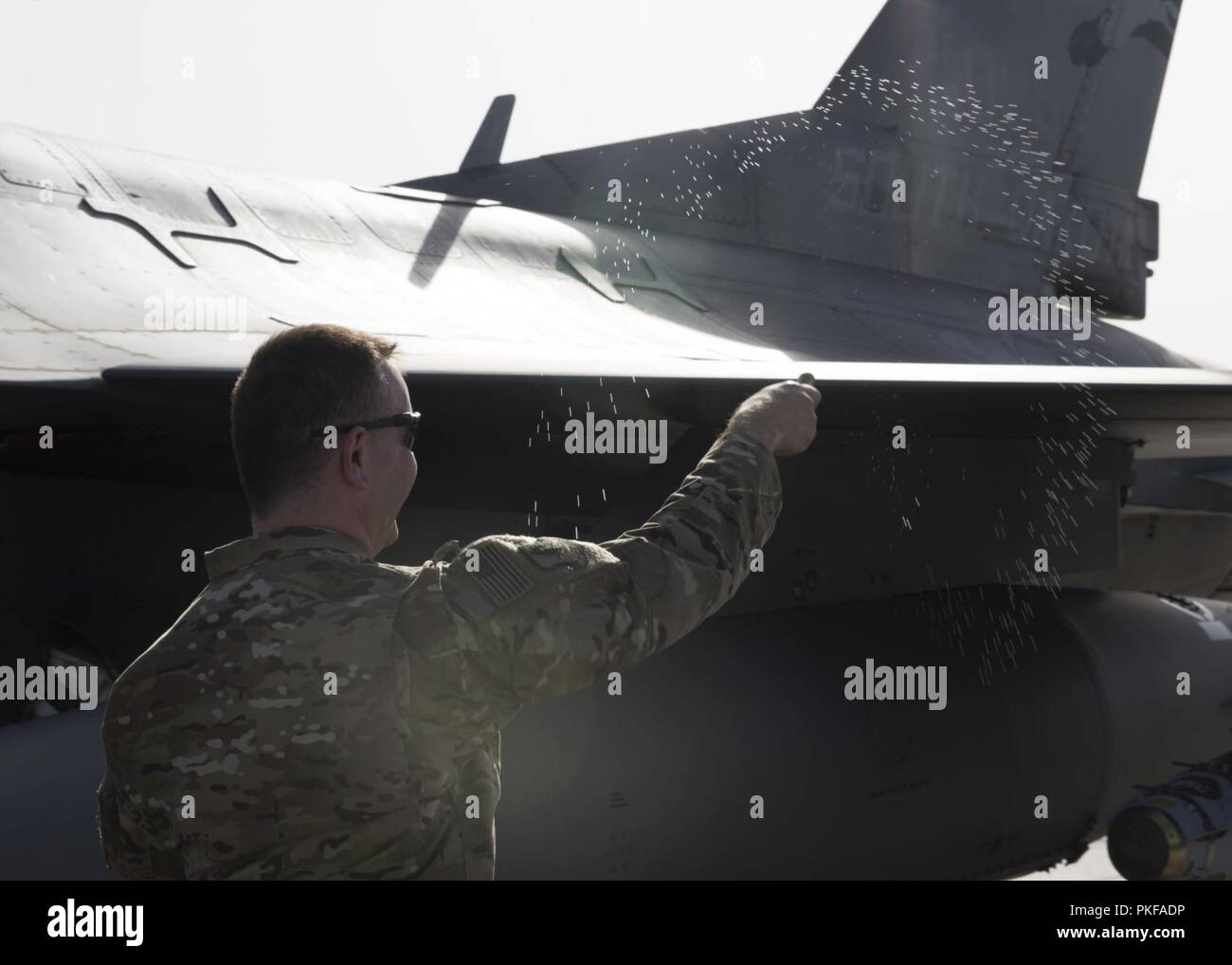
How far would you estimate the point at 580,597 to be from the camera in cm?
158

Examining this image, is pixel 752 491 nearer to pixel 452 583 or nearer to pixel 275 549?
pixel 452 583

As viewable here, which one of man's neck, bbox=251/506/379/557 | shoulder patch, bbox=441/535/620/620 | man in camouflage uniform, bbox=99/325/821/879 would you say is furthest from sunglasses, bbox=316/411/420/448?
shoulder patch, bbox=441/535/620/620

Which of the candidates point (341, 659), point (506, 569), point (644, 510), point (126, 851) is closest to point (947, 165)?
point (644, 510)

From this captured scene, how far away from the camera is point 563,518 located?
4023mm

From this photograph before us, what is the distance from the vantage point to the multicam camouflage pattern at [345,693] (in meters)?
1.51

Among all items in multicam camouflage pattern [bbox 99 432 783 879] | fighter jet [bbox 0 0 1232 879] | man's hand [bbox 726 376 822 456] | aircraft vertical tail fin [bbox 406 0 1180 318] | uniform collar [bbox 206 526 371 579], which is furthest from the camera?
aircraft vertical tail fin [bbox 406 0 1180 318]

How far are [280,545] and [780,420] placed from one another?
769 millimetres

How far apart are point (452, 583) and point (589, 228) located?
18.9 feet

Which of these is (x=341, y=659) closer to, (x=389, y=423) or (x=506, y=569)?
(x=506, y=569)

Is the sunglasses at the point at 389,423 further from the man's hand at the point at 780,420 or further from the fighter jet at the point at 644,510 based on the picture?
the fighter jet at the point at 644,510

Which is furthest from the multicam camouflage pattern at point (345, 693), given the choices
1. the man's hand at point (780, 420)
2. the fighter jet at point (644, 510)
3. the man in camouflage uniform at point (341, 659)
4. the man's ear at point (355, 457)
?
the fighter jet at point (644, 510)

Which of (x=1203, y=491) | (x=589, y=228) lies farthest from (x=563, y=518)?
(x=1203, y=491)

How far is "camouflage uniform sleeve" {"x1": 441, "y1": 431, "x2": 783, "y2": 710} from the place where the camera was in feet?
5.04

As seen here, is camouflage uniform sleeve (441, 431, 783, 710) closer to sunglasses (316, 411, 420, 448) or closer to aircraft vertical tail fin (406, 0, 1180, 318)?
sunglasses (316, 411, 420, 448)
